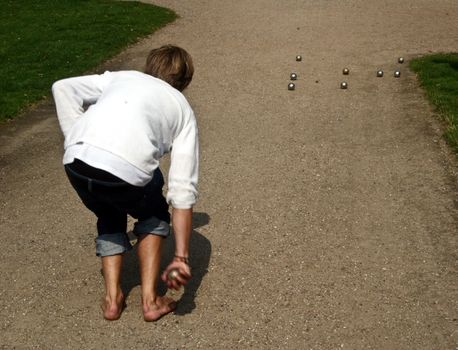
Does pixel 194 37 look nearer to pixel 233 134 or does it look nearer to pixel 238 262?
pixel 233 134

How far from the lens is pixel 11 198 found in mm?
6742

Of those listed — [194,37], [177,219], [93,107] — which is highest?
[93,107]

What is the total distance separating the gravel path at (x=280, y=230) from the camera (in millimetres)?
4504

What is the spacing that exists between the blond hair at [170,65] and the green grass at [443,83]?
15.2 feet

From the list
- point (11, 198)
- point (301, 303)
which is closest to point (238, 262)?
point (301, 303)

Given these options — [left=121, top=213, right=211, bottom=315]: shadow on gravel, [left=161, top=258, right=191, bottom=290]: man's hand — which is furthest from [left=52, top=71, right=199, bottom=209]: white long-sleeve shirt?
[left=121, top=213, right=211, bottom=315]: shadow on gravel

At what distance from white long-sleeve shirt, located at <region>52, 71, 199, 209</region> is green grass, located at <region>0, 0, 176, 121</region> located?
5.67 m

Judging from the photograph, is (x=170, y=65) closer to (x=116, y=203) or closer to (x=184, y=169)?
(x=184, y=169)

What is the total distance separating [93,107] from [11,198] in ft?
10.5

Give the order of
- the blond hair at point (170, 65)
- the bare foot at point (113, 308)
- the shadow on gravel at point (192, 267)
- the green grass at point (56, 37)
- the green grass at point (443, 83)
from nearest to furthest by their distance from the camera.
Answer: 1. the blond hair at point (170, 65)
2. the bare foot at point (113, 308)
3. the shadow on gravel at point (192, 267)
4. the green grass at point (443, 83)
5. the green grass at point (56, 37)

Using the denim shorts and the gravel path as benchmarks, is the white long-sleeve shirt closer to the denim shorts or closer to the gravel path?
the denim shorts

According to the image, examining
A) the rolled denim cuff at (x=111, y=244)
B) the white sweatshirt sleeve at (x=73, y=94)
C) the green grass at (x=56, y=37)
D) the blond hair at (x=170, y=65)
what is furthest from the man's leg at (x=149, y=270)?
the green grass at (x=56, y=37)

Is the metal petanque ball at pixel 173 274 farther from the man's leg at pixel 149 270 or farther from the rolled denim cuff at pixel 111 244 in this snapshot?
the rolled denim cuff at pixel 111 244

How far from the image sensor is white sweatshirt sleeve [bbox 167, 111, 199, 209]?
12.9 ft
